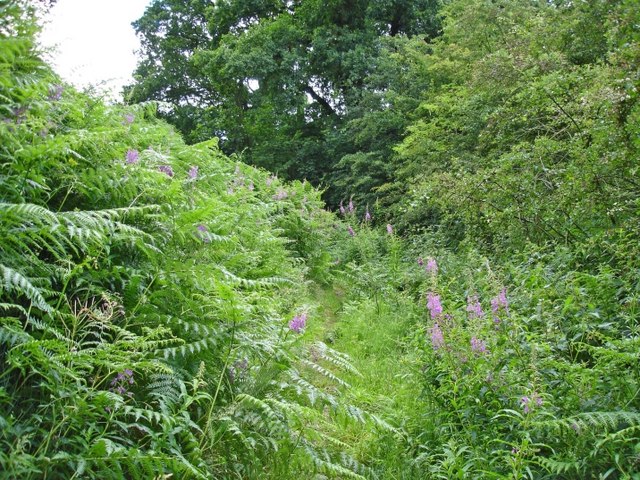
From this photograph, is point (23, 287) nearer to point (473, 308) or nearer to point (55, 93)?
point (55, 93)

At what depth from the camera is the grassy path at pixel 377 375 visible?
347cm

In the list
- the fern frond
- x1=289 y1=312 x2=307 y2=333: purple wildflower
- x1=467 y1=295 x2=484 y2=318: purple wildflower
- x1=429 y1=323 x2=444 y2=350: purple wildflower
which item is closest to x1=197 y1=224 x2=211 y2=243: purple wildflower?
x1=289 y1=312 x2=307 y2=333: purple wildflower

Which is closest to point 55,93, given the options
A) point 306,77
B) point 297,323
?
point 297,323

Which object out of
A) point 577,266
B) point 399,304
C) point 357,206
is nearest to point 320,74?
point 357,206

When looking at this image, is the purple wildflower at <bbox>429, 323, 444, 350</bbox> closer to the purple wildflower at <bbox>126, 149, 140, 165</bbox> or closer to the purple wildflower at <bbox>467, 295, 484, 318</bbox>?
the purple wildflower at <bbox>467, 295, 484, 318</bbox>

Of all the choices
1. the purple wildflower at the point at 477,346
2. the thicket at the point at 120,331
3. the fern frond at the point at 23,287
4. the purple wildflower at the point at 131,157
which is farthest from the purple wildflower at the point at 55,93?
the purple wildflower at the point at 477,346

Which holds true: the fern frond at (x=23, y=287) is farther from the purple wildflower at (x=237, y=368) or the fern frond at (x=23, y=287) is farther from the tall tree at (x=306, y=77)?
the tall tree at (x=306, y=77)

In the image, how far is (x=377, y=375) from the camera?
482cm

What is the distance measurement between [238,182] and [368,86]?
34.5 ft

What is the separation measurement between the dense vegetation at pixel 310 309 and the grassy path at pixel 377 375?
0.09 feet

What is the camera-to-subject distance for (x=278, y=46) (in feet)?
62.7

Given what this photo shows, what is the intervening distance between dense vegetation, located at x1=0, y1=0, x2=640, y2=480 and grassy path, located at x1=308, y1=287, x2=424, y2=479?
28 mm

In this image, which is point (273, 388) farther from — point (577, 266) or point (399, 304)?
point (399, 304)

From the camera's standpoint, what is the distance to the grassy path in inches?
137
